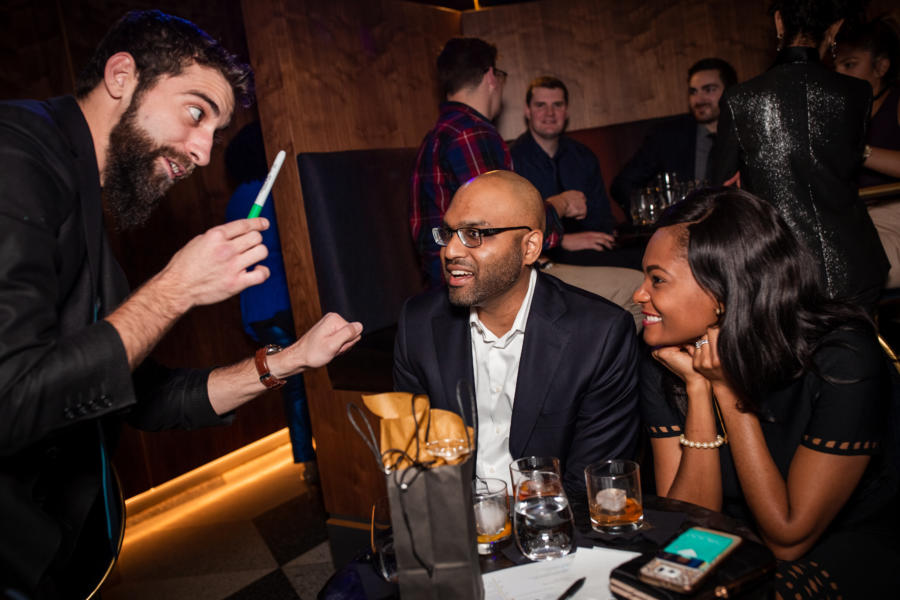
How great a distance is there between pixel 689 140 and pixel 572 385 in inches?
104

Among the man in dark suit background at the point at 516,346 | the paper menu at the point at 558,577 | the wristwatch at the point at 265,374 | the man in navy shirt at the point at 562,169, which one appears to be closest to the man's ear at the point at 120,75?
the wristwatch at the point at 265,374

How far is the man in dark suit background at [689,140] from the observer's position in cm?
359

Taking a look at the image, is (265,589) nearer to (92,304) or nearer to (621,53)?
(92,304)

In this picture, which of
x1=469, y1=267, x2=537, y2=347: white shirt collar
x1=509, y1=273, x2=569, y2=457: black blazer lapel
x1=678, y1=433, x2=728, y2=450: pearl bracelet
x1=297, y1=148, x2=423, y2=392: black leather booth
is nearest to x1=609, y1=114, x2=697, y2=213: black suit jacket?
x1=297, y1=148, x2=423, y2=392: black leather booth

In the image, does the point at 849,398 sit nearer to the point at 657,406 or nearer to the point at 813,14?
the point at 657,406

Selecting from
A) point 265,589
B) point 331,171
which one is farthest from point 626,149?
point 265,589

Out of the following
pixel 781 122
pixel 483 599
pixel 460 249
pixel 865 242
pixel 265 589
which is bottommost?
pixel 265 589

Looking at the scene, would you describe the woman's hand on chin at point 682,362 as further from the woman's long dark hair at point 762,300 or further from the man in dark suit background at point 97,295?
the man in dark suit background at point 97,295

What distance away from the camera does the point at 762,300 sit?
1433 millimetres

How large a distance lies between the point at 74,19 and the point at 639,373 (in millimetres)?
3218

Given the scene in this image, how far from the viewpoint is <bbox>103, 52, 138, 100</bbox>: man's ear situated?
1357 mm

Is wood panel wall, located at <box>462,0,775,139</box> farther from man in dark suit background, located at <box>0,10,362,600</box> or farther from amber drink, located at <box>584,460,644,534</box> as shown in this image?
amber drink, located at <box>584,460,644,534</box>

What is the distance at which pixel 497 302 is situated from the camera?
196cm

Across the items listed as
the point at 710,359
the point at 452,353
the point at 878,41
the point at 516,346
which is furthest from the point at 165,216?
the point at 878,41
